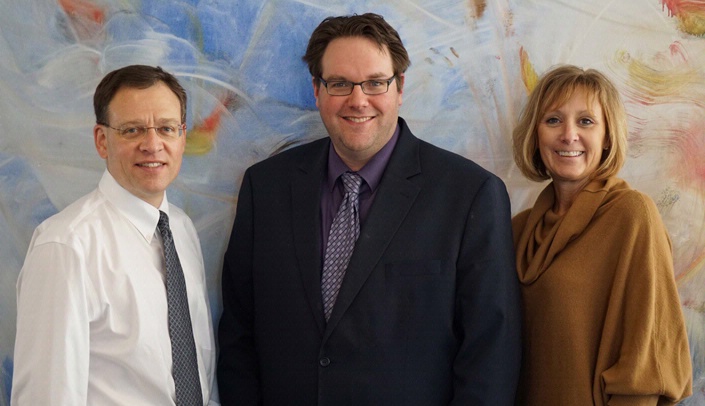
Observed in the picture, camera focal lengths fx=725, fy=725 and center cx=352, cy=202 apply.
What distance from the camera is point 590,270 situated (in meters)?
2.05

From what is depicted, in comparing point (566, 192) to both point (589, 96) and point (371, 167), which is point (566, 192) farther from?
Result: point (371, 167)

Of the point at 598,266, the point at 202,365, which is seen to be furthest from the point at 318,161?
the point at 598,266

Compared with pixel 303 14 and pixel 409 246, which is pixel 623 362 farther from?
pixel 303 14

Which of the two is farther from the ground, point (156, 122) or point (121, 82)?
point (121, 82)

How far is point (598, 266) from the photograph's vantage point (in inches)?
80.7

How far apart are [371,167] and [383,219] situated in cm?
18

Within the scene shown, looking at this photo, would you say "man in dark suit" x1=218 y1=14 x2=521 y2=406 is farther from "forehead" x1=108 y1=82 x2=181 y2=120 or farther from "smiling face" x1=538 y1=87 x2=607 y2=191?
"forehead" x1=108 y1=82 x2=181 y2=120

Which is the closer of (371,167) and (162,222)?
(162,222)

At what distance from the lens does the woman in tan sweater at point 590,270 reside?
196cm

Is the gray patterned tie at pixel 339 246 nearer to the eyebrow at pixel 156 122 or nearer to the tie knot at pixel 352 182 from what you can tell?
the tie knot at pixel 352 182

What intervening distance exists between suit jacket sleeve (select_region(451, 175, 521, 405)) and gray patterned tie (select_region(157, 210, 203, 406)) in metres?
0.74

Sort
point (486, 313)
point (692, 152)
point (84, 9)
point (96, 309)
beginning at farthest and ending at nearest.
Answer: point (692, 152), point (84, 9), point (486, 313), point (96, 309)

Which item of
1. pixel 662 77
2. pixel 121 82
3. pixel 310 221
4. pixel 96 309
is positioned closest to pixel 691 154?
pixel 662 77

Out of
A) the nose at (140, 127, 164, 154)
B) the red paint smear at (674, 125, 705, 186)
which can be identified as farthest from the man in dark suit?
the red paint smear at (674, 125, 705, 186)
